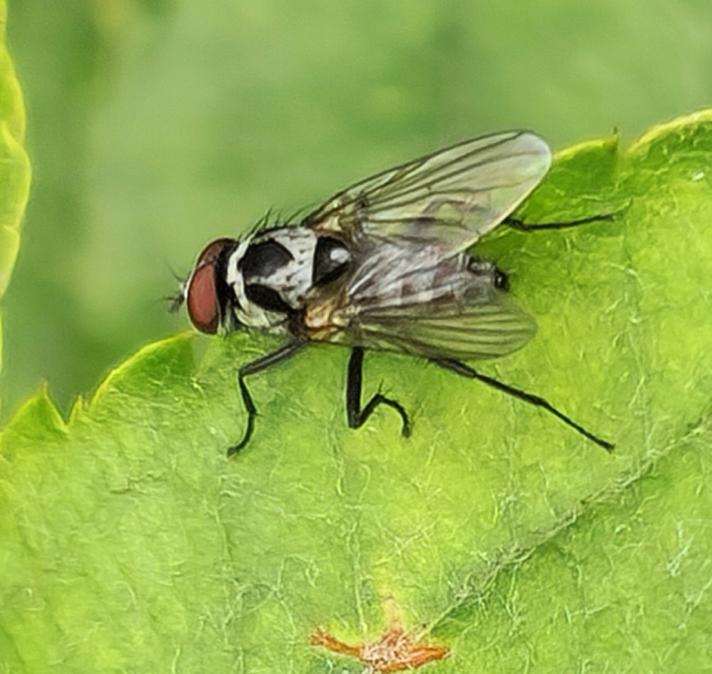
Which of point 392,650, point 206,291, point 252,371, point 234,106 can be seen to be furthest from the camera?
point 234,106

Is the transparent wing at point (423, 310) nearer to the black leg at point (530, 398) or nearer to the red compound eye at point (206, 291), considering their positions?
the black leg at point (530, 398)

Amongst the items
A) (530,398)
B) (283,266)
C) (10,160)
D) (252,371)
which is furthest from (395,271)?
(10,160)

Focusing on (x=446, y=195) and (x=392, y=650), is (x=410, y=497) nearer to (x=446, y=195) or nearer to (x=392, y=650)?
(x=392, y=650)

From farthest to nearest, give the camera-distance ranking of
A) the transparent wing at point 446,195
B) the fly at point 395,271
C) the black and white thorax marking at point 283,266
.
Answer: the black and white thorax marking at point 283,266 → the transparent wing at point 446,195 → the fly at point 395,271

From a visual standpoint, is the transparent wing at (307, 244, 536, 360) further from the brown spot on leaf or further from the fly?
the brown spot on leaf

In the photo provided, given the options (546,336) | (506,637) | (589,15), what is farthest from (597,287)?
(589,15)

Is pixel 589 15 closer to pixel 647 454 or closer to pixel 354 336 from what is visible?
pixel 354 336

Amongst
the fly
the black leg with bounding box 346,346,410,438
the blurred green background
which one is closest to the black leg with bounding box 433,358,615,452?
the fly

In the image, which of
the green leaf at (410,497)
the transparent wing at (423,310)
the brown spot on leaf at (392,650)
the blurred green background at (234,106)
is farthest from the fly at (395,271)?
the blurred green background at (234,106)
